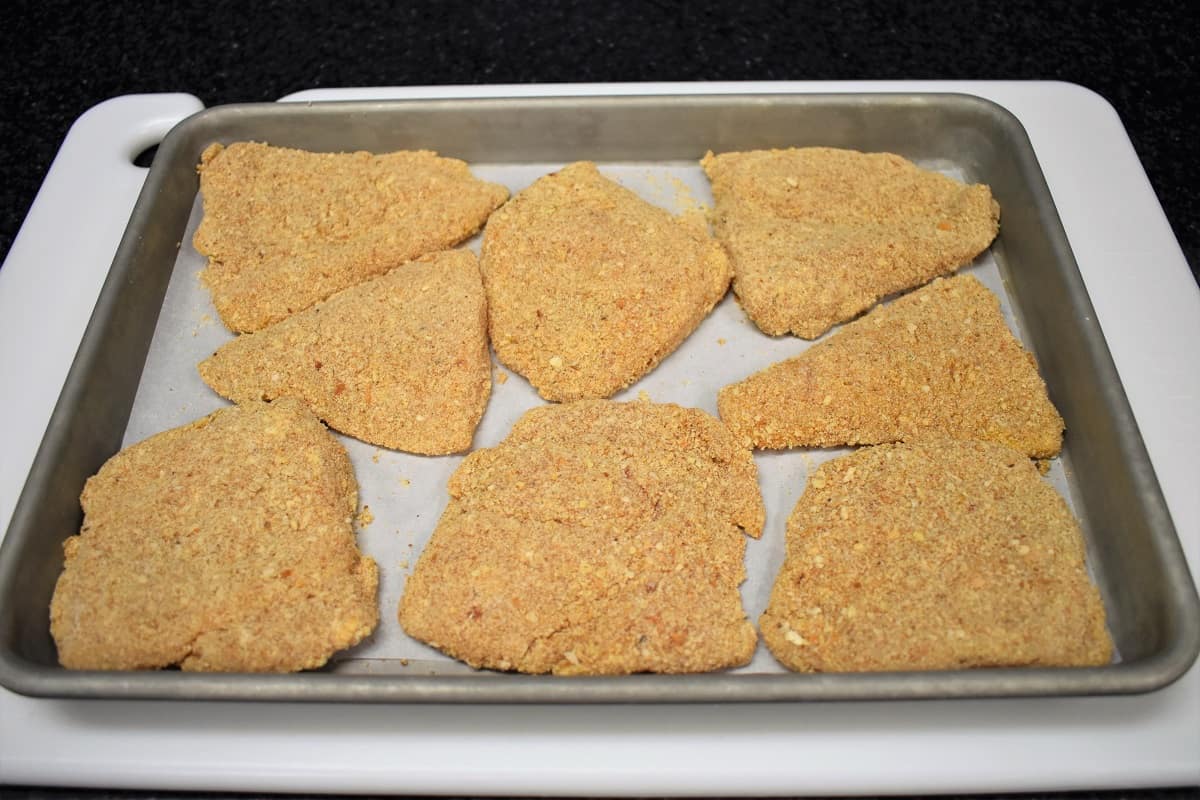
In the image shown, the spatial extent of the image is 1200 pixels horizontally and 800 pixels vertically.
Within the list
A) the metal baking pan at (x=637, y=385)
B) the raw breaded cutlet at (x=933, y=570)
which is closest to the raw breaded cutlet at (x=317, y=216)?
the metal baking pan at (x=637, y=385)

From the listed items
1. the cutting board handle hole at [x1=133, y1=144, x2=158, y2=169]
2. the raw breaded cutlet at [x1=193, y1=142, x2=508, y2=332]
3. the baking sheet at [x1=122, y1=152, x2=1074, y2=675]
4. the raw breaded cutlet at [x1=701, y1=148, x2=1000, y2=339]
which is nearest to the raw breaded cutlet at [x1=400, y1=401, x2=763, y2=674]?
the baking sheet at [x1=122, y1=152, x2=1074, y2=675]

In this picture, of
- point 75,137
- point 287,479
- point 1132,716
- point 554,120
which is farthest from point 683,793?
point 75,137

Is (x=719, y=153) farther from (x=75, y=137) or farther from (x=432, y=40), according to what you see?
(x=75, y=137)

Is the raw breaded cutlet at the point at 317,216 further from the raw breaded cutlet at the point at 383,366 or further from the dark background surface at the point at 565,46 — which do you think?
the dark background surface at the point at 565,46

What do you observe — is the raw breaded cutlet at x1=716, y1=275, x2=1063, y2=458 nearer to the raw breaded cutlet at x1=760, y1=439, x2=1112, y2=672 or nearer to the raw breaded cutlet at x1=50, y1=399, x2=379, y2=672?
the raw breaded cutlet at x1=760, y1=439, x2=1112, y2=672

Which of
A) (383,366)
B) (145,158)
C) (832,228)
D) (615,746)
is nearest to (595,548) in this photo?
(615,746)
